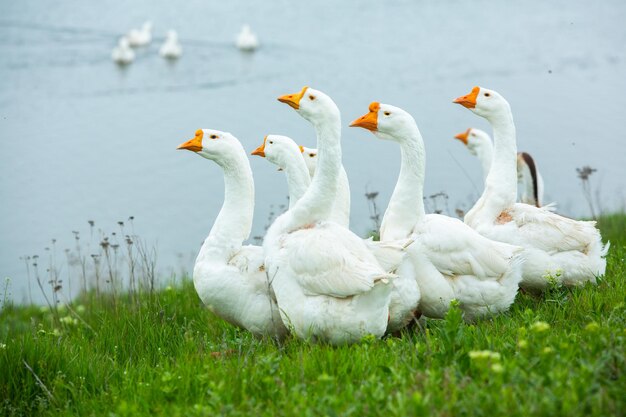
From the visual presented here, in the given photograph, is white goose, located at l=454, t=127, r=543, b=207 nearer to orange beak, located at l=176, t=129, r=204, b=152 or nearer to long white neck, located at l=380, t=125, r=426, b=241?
long white neck, located at l=380, t=125, r=426, b=241

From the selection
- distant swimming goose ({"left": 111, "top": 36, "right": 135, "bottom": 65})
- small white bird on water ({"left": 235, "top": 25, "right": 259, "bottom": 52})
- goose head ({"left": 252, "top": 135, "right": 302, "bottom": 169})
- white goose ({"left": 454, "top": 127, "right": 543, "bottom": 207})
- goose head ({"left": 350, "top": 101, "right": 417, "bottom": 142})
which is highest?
small white bird on water ({"left": 235, "top": 25, "right": 259, "bottom": 52})

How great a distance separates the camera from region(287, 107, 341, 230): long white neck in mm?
6703

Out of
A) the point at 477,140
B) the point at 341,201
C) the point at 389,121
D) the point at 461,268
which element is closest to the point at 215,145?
the point at 341,201

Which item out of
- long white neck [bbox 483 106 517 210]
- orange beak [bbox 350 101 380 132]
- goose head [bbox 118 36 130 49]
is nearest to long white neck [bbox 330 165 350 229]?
orange beak [bbox 350 101 380 132]

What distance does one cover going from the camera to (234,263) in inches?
280

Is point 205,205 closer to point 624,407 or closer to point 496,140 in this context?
point 496,140

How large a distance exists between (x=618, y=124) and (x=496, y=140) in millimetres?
10526

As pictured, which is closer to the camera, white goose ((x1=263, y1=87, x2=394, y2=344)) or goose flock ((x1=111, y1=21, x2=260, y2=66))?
white goose ((x1=263, y1=87, x2=394, y2=344))

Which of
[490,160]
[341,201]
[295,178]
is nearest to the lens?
[295,178]

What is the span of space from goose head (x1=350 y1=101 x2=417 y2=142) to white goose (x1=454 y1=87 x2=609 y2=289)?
1.29 m

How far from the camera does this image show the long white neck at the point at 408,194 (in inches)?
288

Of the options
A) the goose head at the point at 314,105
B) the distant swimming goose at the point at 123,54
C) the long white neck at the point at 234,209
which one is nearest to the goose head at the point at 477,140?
the long white neck at the point at 234,209

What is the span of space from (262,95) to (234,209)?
1245cm

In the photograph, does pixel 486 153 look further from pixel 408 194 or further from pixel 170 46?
pixel 170 46
